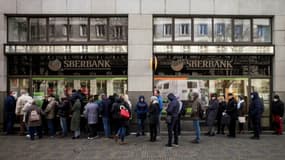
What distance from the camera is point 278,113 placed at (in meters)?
16.2

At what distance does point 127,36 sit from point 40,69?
13.7 ft

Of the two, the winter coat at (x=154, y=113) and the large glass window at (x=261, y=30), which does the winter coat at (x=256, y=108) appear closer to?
the large glass window at (x=261, y=30)

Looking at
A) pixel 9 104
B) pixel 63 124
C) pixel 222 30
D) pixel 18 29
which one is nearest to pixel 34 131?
pixel 63 124

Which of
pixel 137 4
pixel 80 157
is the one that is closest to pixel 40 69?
→ pixel 137 4

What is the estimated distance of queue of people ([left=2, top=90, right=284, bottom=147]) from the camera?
1455cm

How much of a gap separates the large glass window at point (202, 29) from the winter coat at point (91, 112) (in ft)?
18.1

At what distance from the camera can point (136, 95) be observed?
16.8 metres

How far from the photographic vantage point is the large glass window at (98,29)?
56.0 feet

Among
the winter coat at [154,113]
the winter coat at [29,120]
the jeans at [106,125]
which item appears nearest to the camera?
the winter coat at [154,113]

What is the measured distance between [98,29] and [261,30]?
24.2 feet

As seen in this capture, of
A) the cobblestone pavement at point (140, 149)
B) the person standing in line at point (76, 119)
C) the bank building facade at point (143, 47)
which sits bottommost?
the cobblestone pavement at point (140, 149)

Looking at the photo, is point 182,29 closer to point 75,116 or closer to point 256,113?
point 256,113

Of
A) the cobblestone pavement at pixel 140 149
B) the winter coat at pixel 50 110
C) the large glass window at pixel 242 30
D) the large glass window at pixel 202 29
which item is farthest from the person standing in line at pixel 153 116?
the large glass window at pixel 242 30

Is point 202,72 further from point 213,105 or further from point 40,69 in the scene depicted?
point 40,69
